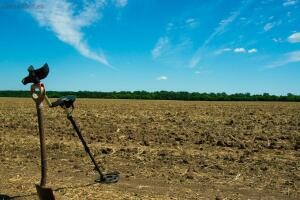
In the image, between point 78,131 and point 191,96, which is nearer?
point 78,131

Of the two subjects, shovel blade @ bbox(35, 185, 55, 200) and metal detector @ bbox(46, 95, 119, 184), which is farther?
metal detector @ bbox(46, 95, 119, 184)

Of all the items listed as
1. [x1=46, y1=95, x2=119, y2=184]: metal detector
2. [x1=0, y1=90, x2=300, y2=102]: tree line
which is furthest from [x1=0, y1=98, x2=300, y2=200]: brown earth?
[x1=0, y1=90, x2=300, y2=102]: tree line

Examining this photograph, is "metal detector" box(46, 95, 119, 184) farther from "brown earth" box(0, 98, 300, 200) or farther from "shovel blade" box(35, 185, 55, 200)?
"shovel blade" box(35, 185, 55, 200)

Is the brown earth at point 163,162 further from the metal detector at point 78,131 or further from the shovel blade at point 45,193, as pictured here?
the shovel blade at point 45,193

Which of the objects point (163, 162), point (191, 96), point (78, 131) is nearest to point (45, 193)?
point (78, 131)

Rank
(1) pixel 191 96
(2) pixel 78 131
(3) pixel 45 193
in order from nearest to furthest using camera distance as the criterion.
A: 1. (3) pixel 45 193
2. (2) pixel 78 131
3. (1) pixel 191 96

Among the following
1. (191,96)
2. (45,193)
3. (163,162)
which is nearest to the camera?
(45,193)

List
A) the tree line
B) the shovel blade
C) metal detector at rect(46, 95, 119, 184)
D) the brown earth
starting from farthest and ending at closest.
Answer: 1. the tree line
2. the brown earth
3. metal detector at rect(46, 95, 119, 184)
4. the shovel blade

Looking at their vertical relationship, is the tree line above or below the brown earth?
above

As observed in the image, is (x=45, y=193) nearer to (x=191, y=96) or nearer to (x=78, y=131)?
(x=78, y=131)

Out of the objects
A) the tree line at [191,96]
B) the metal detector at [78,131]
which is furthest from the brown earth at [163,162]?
the tree line at [191,96]

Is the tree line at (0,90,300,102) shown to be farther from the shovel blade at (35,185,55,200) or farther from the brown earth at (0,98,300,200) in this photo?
the shovel blade at (35,185,55,200)

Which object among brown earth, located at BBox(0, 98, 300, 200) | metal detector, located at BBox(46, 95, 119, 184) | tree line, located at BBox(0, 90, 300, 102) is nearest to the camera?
metal detector, located at BBox(46, 95, 119, 184)

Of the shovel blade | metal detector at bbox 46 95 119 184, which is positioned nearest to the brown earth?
metal detector at bbox 46 95 119 184
